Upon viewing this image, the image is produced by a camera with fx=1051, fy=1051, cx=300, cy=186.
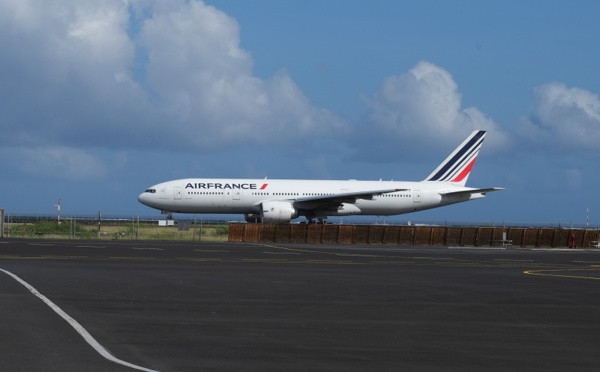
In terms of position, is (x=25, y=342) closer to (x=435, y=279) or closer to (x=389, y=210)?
(x=435, y=279)

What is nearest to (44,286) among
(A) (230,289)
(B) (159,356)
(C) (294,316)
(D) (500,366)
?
(A) (230,289)

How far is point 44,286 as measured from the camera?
70.3 feet

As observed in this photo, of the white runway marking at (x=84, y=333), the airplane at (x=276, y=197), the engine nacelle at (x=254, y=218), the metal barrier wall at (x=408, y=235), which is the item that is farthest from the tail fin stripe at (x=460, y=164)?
the white runway marking at (x=84, y=333)

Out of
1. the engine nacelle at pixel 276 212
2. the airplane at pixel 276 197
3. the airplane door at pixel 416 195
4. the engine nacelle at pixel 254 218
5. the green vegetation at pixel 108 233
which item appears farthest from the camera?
the airplane door at pixel 416 195

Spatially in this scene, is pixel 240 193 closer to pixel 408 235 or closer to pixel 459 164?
pixel 408 235

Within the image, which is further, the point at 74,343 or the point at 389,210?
the point at 389,210

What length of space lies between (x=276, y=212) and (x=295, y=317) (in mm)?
50428

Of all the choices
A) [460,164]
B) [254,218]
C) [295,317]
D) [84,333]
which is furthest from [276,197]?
[84,333]

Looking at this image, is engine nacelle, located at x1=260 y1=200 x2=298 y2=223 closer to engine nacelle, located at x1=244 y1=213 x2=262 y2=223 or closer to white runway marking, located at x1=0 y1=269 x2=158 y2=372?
engine nacelle, located at x1=244 y1=213 x2=262 y2=223

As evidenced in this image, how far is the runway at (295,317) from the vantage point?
11.8 metres

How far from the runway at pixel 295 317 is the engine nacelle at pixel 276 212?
35359 mm

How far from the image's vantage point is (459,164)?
265 feet

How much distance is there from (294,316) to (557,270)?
1763cm

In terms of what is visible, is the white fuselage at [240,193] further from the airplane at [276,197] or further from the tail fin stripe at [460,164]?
the tail fin stripe at [460,164]
